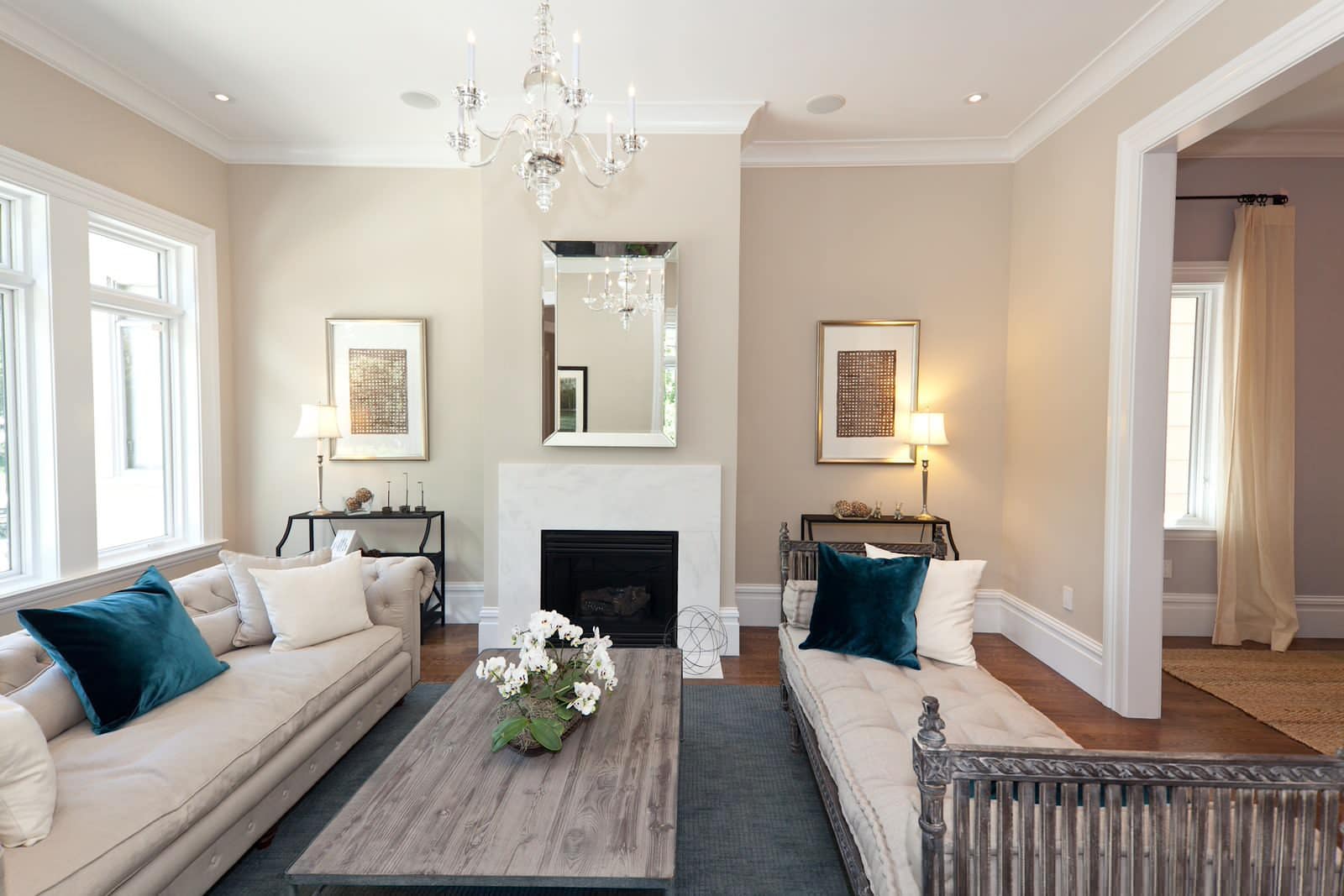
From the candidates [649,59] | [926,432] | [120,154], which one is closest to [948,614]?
[926,432]

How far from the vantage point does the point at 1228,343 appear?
13.1 ft

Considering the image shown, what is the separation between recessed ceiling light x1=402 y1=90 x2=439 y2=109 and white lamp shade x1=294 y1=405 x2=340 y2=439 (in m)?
1.87

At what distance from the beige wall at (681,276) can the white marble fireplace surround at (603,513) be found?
3.7 inches

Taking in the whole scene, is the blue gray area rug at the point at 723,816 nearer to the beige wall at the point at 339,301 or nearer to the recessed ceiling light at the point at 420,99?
the beige wall at the point at 339,301

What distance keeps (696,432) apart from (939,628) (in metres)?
1.77

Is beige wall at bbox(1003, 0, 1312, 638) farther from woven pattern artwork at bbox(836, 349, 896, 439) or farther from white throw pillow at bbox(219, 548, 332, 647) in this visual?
white throw pillow at bbox(219, 548, 332, 647)

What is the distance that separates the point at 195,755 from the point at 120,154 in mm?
3293

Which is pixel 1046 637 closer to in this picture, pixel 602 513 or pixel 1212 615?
pixel 1212 615

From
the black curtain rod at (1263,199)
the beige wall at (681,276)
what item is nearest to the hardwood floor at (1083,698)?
the beige wall at (681,276)

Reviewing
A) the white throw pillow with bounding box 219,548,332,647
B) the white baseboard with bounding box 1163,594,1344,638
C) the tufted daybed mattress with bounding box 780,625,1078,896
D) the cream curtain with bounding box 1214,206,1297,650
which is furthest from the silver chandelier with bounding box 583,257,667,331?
the white baseboard with bounding box 1163,594,1344,638

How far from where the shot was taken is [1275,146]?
3.93 metres

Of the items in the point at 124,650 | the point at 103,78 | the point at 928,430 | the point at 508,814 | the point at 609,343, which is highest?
the point at 103,78

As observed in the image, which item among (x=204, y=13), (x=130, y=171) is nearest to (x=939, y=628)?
(x=204, y=13)

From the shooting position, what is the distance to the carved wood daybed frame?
4.19 feet
